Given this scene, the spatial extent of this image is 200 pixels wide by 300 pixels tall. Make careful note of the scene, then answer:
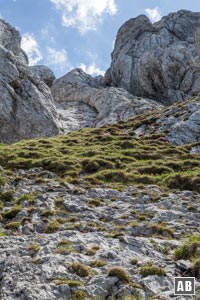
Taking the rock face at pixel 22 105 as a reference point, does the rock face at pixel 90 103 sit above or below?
above

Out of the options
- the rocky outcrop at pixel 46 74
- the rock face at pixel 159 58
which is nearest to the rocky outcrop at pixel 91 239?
the rock face at pixel 159 58

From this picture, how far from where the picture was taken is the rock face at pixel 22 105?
73562 mm

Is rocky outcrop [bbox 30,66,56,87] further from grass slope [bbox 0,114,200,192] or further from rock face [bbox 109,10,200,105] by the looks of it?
grass slope [bbox 0,114,200,192]

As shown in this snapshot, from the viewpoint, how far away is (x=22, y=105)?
77.5 m

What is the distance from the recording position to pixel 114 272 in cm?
1669

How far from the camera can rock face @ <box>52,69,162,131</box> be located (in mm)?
110500

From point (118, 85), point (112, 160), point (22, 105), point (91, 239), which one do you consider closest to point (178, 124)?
point (112, 160)

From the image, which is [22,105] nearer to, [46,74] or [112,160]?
[112,160]

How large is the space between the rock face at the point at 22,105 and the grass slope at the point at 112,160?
59.2 feet

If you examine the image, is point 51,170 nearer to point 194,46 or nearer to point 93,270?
point 93,270

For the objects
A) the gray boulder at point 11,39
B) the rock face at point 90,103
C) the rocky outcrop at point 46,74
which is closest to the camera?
the rock face at point 90,103

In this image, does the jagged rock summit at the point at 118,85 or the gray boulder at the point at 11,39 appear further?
the gray boulder at the point at 11,39

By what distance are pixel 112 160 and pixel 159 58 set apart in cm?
9724

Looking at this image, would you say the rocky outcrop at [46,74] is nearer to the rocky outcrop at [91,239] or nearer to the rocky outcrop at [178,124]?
the rocky outcrop at [178,124]
